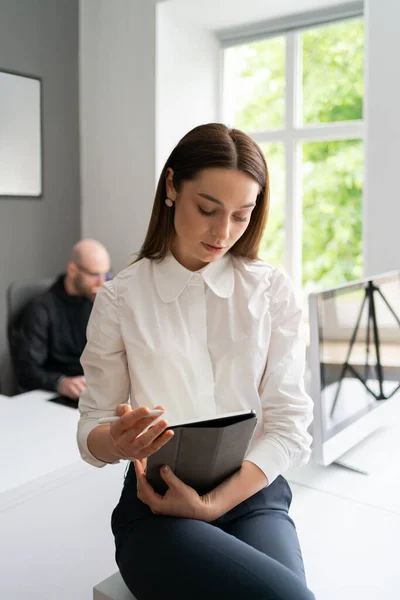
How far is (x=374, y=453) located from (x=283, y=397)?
0.66 m

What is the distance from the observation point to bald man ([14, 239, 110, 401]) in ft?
8.62

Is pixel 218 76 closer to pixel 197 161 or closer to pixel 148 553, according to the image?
pixel 197 161

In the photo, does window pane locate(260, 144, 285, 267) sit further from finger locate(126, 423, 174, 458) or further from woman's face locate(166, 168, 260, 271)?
finger locate(126, 423, 174, 458)

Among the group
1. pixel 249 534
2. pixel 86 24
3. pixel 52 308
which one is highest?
pixel 86 24

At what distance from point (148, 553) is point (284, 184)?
101 inches

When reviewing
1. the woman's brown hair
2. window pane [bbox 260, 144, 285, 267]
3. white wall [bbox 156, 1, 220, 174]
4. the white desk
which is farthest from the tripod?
white wall [bbox 156, 1, 220, 174]

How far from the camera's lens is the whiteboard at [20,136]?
2.99m

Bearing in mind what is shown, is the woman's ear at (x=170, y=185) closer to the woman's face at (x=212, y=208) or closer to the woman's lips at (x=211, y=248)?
the woman's face at (x=212, y=208)

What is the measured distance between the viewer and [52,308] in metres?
2.68

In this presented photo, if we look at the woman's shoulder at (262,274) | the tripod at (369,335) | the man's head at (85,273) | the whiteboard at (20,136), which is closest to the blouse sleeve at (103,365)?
the woman's shoulder at (262,274)

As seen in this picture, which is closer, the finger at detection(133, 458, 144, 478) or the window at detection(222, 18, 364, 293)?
the finger at detection(133, 458, 144, 478)

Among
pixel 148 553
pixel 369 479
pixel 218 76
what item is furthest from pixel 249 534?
pixel 218 76

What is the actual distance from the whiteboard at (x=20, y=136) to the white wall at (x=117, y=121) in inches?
12.4

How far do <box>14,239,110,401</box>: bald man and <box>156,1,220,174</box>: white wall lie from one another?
68cm
